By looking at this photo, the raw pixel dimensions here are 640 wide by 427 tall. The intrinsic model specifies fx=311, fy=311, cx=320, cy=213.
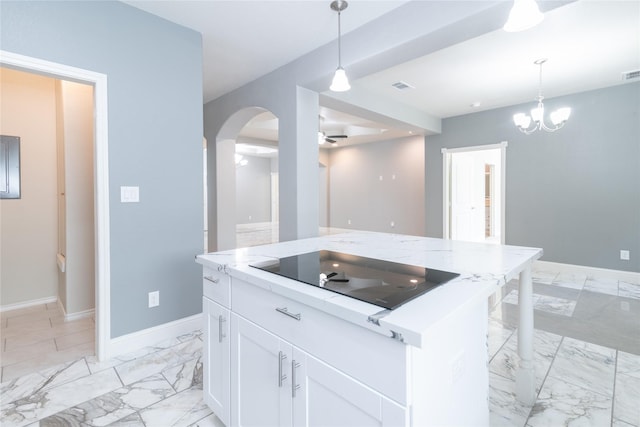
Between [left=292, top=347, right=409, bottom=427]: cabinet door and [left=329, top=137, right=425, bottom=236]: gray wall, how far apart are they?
668 centimetres

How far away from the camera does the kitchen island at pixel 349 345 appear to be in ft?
2.61

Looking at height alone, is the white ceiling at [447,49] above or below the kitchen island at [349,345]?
above

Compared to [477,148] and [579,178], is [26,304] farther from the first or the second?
[579,178]

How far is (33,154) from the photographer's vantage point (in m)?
3.17

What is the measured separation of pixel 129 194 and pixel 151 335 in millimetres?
1116

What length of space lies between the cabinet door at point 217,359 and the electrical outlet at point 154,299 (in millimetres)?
1156

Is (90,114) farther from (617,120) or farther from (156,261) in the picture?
(617,120)

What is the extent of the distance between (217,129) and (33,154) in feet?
6.61

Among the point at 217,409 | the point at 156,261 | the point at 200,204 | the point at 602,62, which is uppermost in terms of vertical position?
the point at 602,62

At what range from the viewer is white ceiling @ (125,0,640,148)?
7.86 feet

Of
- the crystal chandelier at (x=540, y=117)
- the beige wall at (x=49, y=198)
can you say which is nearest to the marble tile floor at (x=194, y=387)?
the beige wall at (x=49, y=198)

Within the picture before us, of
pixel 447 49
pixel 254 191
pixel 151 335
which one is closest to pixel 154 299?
pixel 151 335

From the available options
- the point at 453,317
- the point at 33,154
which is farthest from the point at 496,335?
the point at 33,154

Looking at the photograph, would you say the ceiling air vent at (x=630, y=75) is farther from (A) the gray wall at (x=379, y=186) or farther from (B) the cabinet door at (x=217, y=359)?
(B) the cabinet door at (x=217, y=359)
